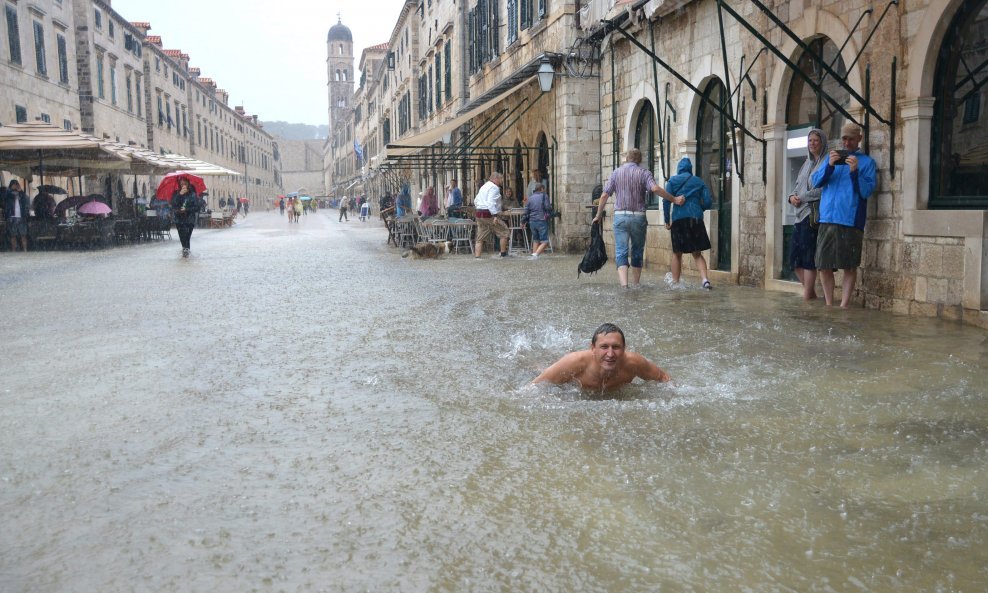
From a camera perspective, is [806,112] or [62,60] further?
[62,60]

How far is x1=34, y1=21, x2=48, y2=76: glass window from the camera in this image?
2725 centimetres

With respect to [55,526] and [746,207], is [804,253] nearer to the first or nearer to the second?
[746,207]

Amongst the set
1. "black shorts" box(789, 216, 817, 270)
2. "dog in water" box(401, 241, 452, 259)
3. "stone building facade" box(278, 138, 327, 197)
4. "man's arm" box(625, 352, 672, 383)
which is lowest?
"man's arm" box(625, 352, 672, 383)

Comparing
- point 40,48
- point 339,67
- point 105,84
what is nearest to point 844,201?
point 40,48

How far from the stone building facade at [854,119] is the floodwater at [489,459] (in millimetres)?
801

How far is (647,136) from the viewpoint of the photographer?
14383 millimetres

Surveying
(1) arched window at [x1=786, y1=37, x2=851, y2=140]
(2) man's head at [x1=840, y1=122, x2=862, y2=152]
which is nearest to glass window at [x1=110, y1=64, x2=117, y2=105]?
(1) arched window at [x1=786, y1=37, x2=851, y2=140]

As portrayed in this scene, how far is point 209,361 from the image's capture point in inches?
238

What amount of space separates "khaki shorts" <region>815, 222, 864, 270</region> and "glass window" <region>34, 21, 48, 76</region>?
26.7 m

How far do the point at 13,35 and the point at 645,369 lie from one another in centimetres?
2654

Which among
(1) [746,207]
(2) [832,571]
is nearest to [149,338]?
(2) [832,571]

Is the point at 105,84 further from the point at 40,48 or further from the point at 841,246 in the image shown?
the point at 841,246

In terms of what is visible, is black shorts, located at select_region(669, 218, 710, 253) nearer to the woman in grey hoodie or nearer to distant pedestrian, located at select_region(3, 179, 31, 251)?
the woman in grey hoodie

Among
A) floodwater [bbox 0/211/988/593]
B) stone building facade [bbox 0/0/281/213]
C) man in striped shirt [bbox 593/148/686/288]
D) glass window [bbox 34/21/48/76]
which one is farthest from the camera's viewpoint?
glass window [bbox 34/21/48/76]
